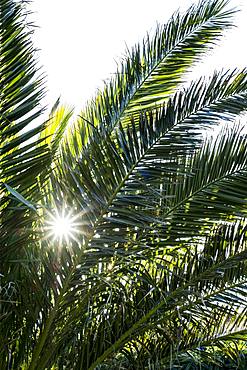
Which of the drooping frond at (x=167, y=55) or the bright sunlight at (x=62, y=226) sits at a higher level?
the drooping frond at (x=167, y=55)

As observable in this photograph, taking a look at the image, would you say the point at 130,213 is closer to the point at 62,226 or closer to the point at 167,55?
the point at 62,226

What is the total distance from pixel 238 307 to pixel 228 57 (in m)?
1.87

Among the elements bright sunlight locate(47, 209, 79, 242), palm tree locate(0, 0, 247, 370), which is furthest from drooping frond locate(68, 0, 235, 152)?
bright sunlight locate(47, 209, 79, 242)

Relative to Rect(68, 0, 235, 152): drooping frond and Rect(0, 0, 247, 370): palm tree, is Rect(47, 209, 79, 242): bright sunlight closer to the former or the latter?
Rect(0, 0, 247, 370): palm tree

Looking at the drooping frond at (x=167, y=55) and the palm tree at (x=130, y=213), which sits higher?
the drooping frond at (x=167, y=55)

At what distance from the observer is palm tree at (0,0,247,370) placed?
11.5ft

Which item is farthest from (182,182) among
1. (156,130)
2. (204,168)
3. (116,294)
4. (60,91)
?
(60,91)

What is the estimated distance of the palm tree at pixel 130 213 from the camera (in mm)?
3510

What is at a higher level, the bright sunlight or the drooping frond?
the drooping frond

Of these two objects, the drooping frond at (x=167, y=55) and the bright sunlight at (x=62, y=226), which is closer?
the bright sunlight at (x=62, y=226)

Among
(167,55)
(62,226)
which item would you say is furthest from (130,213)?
(167,55)

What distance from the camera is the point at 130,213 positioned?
3.40m

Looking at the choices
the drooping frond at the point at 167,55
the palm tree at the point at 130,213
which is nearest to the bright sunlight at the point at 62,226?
the palm tree at the point at 130,213

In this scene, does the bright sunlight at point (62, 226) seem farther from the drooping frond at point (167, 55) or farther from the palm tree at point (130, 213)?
the drooping frond at point (167, 55)
